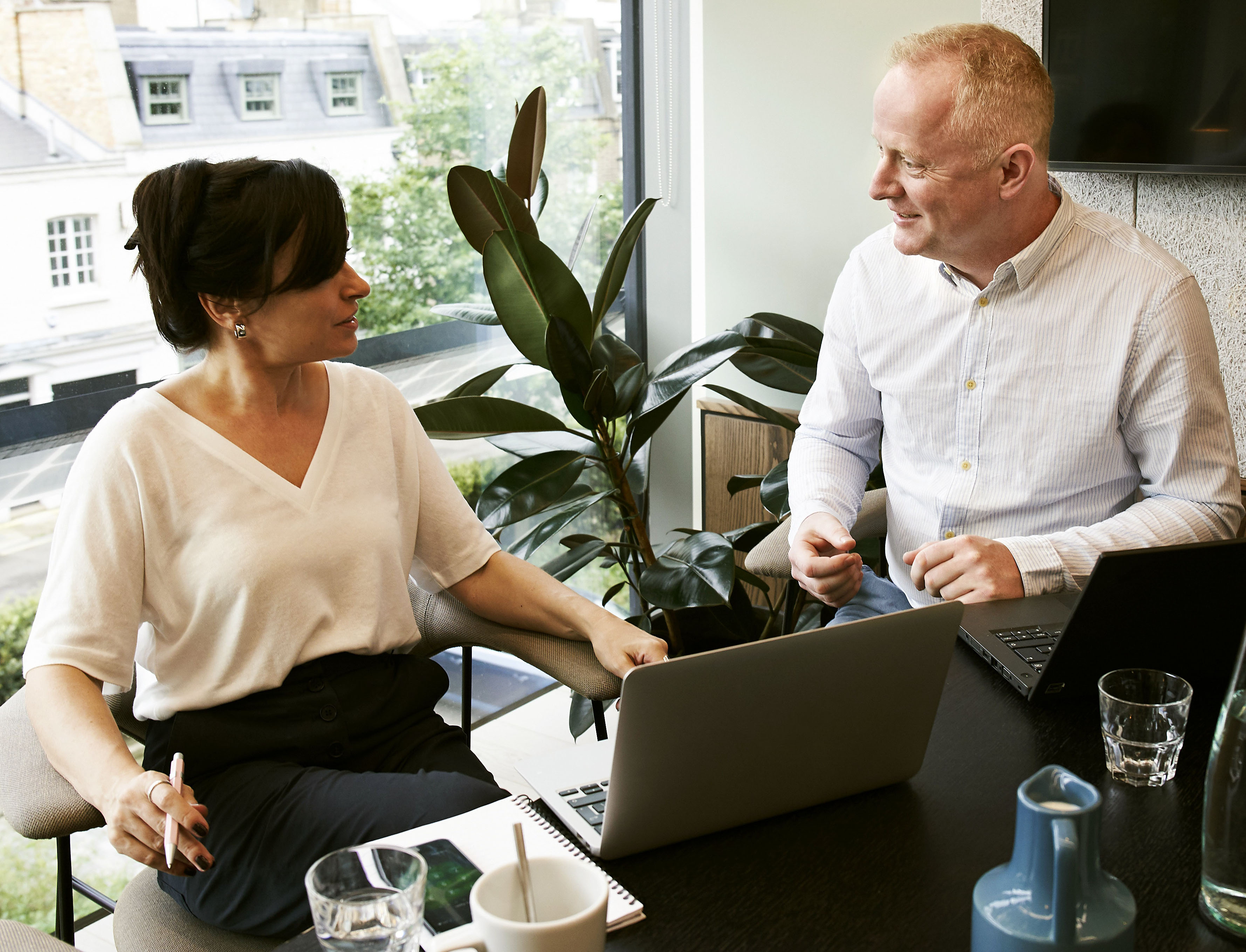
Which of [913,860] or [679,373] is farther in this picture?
[679,373]

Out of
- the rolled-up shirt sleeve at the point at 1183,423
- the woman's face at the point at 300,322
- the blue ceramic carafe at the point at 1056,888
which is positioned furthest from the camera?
the rolled-up shirt sleeve at the point at 1183,423

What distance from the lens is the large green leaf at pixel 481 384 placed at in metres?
2.61

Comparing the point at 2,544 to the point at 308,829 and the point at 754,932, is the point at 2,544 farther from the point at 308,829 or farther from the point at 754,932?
the point at 754,932

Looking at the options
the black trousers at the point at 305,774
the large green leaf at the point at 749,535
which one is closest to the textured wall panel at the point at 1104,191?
the large green leaf at the point at 749,535

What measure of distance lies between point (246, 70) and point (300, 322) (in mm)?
1176

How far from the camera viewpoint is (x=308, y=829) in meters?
1.35

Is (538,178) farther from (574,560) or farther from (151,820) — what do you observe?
(151,820)

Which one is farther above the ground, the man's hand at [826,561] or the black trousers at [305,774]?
the man's hand at [826,561]

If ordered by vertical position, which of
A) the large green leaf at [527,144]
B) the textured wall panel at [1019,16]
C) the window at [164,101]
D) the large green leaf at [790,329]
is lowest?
the large green leaf at [790,329]

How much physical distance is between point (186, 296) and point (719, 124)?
200 cm

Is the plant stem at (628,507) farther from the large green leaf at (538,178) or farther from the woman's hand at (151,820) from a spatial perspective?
the woman's hand at (151,820)

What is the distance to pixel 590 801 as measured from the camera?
101 cm

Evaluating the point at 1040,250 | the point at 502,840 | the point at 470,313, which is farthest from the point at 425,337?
the point at 502,840

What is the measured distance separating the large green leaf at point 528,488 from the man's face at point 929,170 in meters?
0.97
